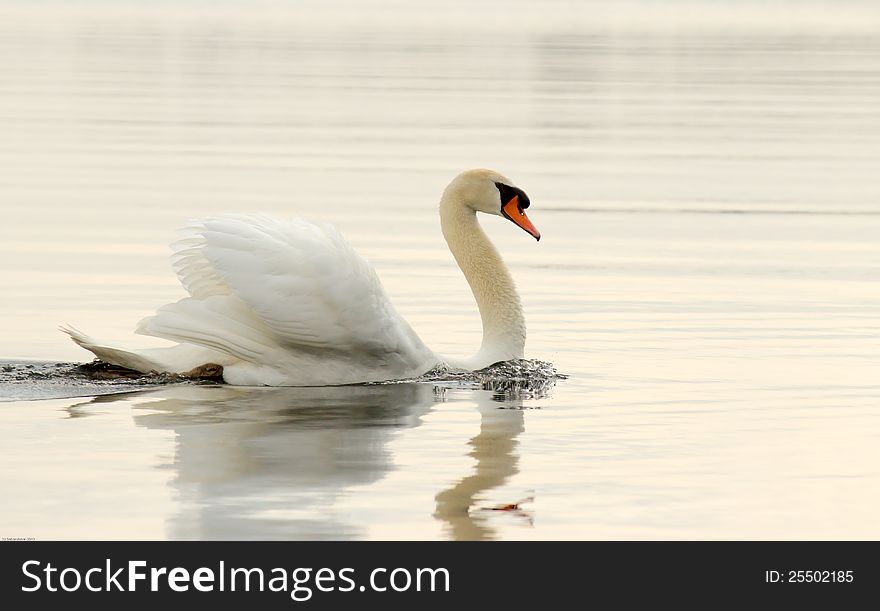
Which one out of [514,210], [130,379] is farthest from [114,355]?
[514,210]

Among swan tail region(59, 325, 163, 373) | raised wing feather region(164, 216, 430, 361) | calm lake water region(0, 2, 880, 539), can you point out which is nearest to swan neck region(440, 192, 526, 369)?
calm lake water region(0, 2, 880, 539)

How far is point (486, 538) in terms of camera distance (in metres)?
8.15

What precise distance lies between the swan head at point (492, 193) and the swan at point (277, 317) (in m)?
1.26

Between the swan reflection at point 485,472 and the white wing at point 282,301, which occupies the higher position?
the white wing at point 282,301

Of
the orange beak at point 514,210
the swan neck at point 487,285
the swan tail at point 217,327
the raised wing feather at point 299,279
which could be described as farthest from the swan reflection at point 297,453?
the orange beak at point 514,210

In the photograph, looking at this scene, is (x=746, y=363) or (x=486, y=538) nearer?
(x=486, y=538)

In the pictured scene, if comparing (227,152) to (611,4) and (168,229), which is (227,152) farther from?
(611,4)

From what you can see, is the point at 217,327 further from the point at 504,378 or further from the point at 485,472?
the point at 485,472

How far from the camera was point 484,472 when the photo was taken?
9.41 m

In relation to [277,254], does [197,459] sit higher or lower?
lower

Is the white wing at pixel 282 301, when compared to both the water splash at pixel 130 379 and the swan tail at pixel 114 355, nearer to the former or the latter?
the swan tail at pixel 114 355

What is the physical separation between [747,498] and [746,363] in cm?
385

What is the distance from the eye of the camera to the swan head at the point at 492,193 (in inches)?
511
